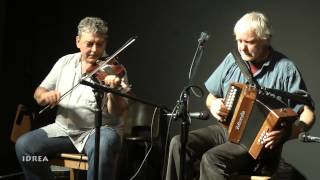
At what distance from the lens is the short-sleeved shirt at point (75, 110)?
2765mm

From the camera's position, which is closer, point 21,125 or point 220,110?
point 220,110

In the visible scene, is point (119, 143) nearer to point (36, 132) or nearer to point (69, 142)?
point (69, 142)

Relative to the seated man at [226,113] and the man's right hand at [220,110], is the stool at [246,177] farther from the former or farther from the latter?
the man's right hand at [220,110]

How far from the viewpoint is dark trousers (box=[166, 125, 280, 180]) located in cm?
236

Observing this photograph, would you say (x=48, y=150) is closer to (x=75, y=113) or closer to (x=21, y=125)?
(x=75, y=113)

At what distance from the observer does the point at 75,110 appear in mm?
2799

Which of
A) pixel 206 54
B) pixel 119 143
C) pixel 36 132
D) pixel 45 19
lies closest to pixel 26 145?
pixel 36 132

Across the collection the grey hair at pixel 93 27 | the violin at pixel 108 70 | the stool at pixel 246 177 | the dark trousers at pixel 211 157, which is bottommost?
the stool at pixel 246 177

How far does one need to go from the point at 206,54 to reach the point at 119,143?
1090 mm

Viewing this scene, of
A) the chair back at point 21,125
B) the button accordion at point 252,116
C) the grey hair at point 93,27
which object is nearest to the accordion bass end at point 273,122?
the button accordion at point 252,116

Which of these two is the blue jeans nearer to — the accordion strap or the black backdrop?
the accordion strap

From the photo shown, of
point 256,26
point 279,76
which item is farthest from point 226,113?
point 256,26

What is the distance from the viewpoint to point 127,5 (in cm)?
379

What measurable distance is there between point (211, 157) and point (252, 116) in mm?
287
